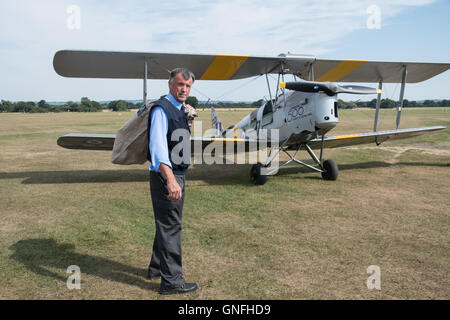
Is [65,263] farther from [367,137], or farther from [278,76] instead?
[367,137]

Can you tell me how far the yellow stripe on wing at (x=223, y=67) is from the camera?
7.09 meters

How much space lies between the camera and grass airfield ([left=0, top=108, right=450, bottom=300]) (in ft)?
9.53

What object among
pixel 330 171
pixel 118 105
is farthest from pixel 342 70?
pixel 118 105

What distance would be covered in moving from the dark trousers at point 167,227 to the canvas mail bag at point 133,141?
0.40 meters

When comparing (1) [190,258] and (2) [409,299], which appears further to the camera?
(1) [190,258]

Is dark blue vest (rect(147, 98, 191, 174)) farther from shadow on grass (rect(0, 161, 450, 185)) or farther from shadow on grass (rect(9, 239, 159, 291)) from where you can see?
shadow on grass (rect(0, 161, 450, 185))

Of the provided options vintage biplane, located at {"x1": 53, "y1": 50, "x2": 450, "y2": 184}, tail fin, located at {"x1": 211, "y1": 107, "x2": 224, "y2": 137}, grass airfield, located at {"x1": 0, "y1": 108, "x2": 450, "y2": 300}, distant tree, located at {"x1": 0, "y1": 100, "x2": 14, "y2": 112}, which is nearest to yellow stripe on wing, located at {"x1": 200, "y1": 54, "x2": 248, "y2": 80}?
vintage biplane, located at {"x1": 53, "y1": 50, "x2": 450, "y2": 184}

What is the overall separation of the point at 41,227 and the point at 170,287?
2.56 meters

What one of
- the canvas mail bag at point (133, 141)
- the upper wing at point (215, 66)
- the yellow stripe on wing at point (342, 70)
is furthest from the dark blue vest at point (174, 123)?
the yellow stripe on wing at point (342, 70)

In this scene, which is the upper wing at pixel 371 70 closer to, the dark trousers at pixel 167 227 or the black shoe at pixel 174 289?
the dark trousers at pixel 167 227

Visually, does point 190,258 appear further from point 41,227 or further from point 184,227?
point 41,227

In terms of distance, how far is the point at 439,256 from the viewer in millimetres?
3480
